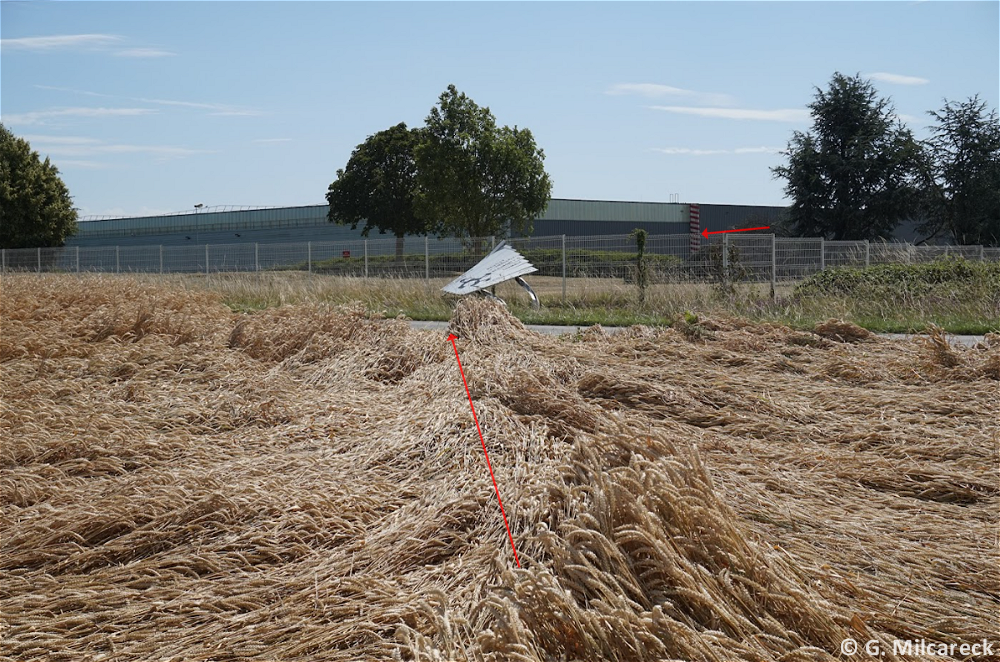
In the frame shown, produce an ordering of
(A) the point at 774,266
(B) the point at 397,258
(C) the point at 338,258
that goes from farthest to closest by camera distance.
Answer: (C) the point at 338,258 → (B) the point at 397,258 → (A) the point at 774,266

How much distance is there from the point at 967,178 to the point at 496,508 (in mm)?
36527

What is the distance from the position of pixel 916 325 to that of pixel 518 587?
11176mm

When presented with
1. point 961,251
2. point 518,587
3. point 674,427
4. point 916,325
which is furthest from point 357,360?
point 961,251

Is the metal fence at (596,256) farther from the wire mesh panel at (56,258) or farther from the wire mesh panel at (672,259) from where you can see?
the wire mesh panel at (56,258)

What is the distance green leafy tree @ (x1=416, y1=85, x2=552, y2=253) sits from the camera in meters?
35.0

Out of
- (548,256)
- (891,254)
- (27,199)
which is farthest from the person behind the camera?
(27,199)

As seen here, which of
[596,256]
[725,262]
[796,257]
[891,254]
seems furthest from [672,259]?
[891,254]

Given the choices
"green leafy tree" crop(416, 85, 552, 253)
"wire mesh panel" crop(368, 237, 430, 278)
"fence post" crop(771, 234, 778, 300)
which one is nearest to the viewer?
→ "fence post" crop(771, 234, 778, 300)

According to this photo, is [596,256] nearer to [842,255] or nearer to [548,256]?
[548,256]

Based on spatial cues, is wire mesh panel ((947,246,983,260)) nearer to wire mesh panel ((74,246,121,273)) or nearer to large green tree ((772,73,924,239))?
large green tree ((772,73,924,239))

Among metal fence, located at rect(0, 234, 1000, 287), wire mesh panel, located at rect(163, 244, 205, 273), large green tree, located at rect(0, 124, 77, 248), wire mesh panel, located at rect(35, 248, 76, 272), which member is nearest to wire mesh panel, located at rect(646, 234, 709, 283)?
metal fence, located at rect(0, 234, 1000, 287)

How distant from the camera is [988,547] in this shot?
320cm

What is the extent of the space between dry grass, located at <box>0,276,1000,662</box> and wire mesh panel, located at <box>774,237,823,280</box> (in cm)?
1137

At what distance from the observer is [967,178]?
3356 centimetres
